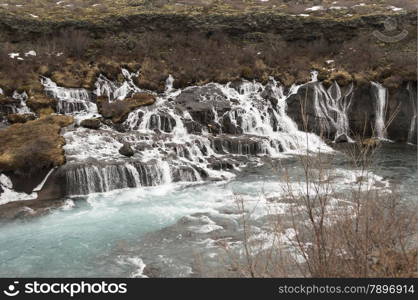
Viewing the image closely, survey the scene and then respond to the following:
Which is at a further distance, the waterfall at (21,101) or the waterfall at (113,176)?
the waterfall at (21,101)

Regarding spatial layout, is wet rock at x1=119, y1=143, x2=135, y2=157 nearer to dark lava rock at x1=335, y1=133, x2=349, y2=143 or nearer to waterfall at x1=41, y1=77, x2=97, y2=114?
waterfall at x1=41, y1=77, x2=97, y2=114

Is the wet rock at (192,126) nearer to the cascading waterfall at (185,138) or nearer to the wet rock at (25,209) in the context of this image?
the cascading waterfall at (185,138)

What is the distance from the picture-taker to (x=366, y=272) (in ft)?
15.1

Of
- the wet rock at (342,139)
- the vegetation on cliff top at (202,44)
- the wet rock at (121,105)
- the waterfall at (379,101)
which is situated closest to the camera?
the wet rock at (121,105)

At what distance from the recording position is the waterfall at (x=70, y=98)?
948 inches

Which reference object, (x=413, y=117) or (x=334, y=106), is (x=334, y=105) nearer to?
(x=334, y=106)

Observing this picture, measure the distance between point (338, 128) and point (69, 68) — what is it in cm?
1684

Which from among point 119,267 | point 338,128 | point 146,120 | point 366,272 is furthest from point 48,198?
point 338,128

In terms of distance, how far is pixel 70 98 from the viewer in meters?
24.9

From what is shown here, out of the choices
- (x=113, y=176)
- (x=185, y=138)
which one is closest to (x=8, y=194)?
(x=113, y=176)

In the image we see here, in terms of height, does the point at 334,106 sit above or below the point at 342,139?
above

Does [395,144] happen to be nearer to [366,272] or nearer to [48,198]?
[48,198]

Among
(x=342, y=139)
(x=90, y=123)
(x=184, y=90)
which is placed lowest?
(x=342, y=139)

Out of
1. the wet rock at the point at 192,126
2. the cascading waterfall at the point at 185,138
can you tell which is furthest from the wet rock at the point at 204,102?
the wet rock at the point at 192,126
